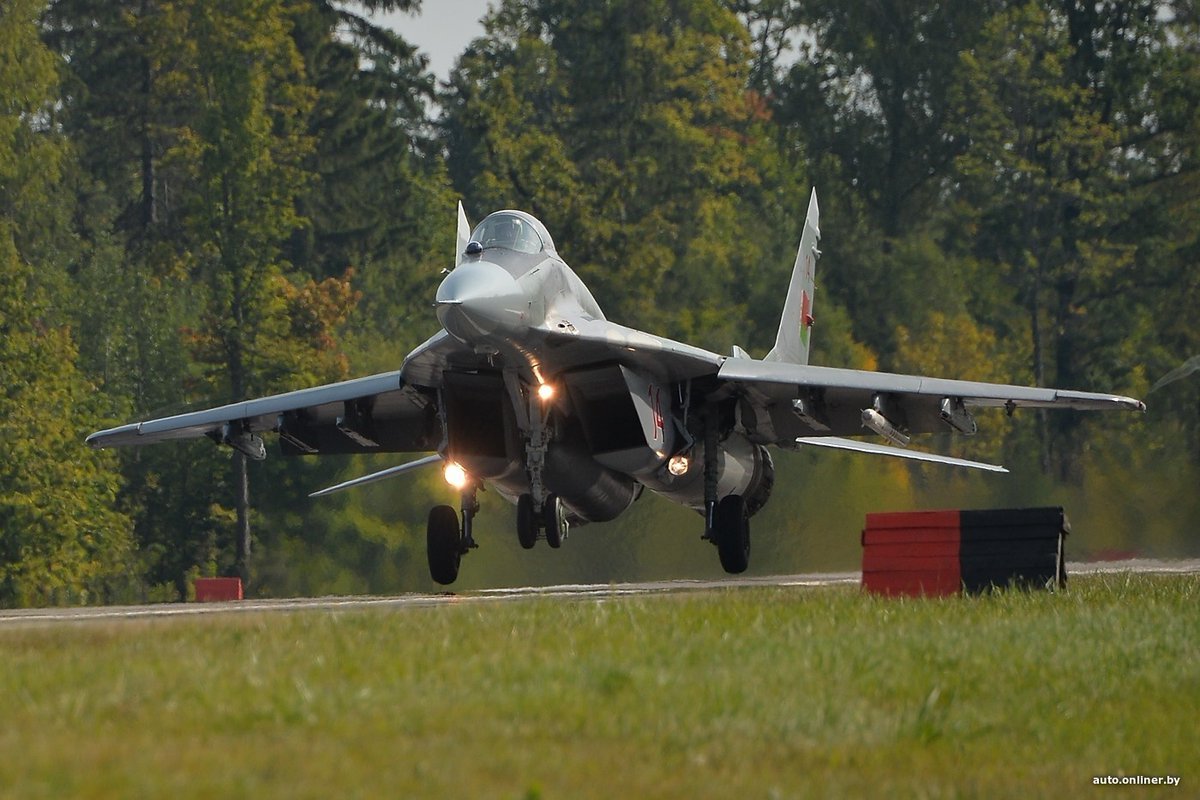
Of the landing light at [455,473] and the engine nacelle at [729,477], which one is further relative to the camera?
the engine nacelle at [729,477]

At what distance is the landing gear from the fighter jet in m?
0.02

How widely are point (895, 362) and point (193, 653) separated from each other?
45.0 m

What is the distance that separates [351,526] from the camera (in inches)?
1615

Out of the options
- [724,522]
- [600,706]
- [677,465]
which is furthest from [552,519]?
[600,706]

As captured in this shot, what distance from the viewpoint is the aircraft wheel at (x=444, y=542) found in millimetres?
20422

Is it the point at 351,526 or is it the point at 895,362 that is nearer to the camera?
the point at 351,526

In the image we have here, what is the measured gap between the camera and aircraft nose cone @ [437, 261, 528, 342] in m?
16.8

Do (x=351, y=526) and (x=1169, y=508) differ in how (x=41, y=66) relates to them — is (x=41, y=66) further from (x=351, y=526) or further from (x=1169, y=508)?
(x=1169, y=508)

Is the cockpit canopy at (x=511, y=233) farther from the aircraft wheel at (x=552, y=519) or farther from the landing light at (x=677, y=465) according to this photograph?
the landing light at (x=677, y=465)

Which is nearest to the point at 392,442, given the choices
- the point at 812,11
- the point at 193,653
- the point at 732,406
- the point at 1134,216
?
the point at 732,406

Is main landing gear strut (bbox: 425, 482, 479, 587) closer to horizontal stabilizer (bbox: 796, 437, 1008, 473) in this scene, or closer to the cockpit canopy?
the cockpit canopy

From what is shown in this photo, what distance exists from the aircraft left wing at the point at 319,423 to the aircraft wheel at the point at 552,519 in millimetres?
2434

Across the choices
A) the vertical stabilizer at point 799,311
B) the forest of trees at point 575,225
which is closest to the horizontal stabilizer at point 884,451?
the vertical stabilizer at point 799,311

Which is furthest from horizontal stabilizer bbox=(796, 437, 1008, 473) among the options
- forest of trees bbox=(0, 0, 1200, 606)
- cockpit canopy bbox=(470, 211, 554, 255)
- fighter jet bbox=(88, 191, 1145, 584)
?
forest of trees bbox=(0, 0, 1200, 606)
